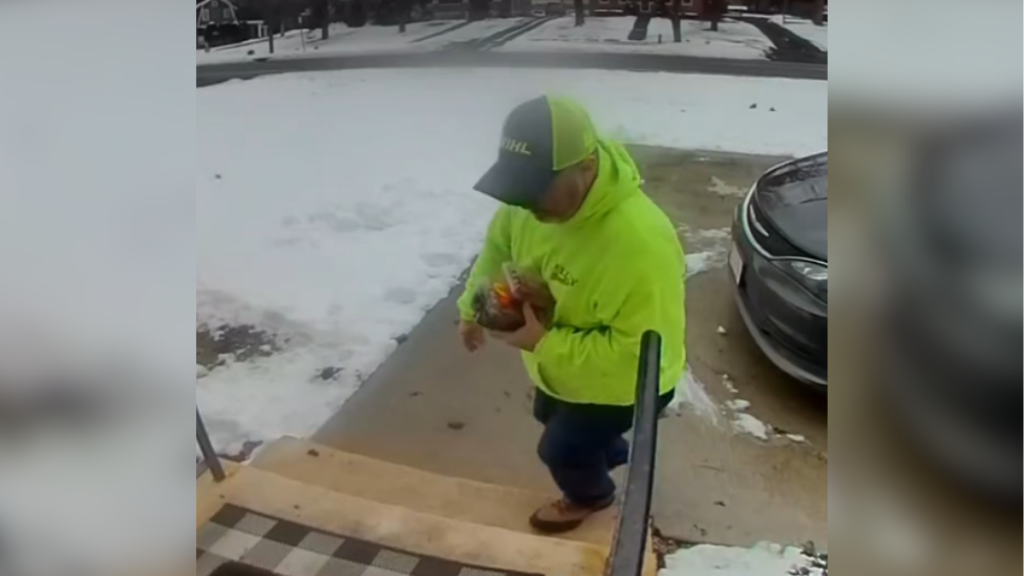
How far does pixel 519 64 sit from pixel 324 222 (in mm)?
241

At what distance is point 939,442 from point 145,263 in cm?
70

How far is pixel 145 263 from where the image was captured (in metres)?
0.92

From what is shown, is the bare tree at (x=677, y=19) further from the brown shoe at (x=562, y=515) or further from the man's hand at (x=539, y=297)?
the brown shoe at (x=562, y=515)

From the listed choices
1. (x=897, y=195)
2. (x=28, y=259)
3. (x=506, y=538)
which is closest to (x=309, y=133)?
(x=28, y=259)

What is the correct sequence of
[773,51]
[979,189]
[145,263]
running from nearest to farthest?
[979,189]
[773,51]
[145,263]

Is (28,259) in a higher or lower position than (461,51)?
lower

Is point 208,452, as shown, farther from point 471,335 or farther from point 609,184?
point 609,184

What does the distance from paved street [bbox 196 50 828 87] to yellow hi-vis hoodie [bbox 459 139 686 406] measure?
84 mm

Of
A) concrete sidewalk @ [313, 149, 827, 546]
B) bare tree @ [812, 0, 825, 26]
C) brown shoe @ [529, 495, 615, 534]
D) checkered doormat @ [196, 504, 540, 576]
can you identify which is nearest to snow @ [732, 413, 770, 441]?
concrete sidewalk @ [313, 149, 827, 546]

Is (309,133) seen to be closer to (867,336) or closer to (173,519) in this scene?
(173,519)

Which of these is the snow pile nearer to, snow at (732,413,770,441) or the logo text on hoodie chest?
the logo text on hoodie chest

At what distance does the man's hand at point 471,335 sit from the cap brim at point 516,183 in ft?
0.39

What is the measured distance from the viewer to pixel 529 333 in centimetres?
85

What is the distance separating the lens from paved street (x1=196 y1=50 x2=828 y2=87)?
827 mm
